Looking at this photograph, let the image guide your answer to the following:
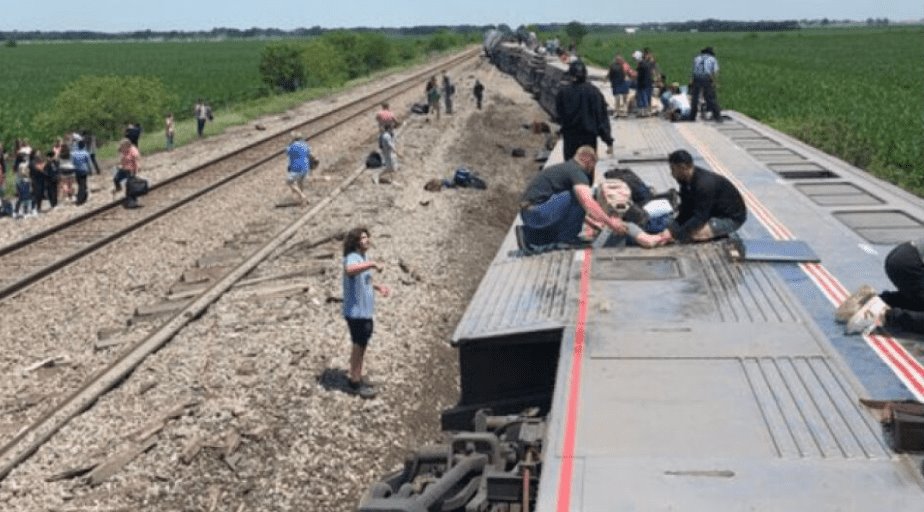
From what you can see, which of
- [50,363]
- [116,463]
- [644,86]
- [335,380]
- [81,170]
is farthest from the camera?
[644,86]

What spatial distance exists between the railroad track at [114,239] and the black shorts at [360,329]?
2.39m

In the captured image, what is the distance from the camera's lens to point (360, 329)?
9695mm

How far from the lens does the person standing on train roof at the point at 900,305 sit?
22.5 feet

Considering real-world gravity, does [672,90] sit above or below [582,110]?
below

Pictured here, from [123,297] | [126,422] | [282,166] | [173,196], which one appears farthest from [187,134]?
[126,422]

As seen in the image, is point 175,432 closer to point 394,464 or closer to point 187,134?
point 394,464

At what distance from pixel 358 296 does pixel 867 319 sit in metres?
4.53

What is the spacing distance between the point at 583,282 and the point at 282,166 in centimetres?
1811

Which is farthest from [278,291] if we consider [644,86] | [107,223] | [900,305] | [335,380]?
[644,86]

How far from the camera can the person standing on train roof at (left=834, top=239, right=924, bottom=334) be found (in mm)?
6844

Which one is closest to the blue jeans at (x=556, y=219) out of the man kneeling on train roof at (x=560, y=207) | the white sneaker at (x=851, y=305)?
the man kneeling on train roof at (x=560, y=207)

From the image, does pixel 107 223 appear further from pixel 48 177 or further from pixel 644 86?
pixel 644 86

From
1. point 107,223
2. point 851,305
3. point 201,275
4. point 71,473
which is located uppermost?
point 851,305

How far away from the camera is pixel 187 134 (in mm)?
34125
